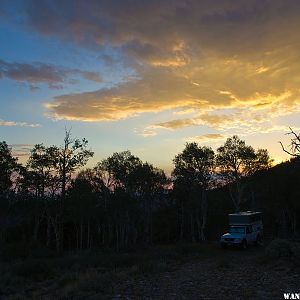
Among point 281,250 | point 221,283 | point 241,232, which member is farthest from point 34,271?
point 241,232

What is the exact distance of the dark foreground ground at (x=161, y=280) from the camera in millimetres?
16234

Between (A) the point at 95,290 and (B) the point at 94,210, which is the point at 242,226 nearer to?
(A) the point at 95,290

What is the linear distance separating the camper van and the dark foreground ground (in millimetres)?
8651

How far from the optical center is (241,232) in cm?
3712

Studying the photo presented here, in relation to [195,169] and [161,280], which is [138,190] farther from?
[161,280]

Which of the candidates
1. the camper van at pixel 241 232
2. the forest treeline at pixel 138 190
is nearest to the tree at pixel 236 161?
the forest treeline at pixel 138 190

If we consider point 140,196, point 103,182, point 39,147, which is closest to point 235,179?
point 140,196

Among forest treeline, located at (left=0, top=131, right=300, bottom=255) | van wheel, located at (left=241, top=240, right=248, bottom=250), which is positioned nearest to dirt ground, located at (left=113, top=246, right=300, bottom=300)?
van wheel, located at (left=241, top=240, right=248, bottom=250)

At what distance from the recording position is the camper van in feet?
119

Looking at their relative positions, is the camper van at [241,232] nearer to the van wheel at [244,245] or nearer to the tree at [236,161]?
the van wheel at [244,245]

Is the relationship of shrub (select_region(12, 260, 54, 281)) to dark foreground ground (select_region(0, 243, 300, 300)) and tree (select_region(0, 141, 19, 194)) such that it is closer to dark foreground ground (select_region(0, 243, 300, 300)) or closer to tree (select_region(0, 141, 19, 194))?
dark foreground ground (select_region(0, 243, 300, 300))

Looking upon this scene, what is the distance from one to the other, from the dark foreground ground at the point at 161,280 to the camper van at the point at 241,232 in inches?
341

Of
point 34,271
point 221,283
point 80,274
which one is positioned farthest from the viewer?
point 34,271

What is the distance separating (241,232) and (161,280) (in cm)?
1875
